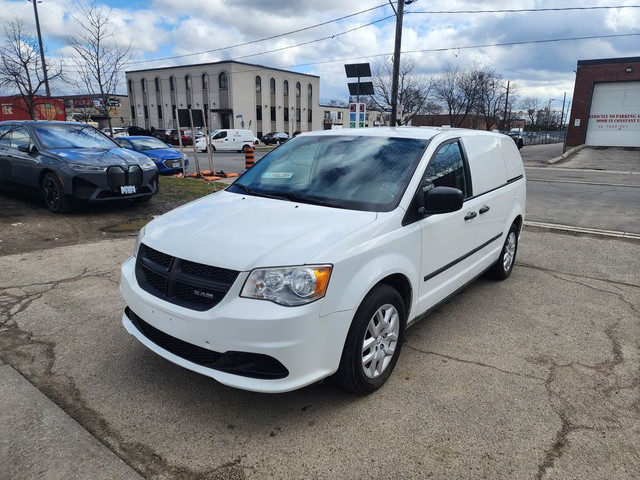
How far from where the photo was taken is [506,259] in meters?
5.31

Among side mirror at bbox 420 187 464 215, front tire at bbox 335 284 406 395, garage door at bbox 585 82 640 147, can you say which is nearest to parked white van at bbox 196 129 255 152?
garage door at bbox 585 82 640 147

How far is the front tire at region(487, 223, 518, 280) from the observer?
5.17m

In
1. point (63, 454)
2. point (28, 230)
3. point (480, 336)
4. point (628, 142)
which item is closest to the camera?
point (63, 454)

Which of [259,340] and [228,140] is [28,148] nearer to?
[259,340]

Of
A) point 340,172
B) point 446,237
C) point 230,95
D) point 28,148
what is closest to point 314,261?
point 340,172

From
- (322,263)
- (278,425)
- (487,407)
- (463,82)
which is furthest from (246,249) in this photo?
(463,82)

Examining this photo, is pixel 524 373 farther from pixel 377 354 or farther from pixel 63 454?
pixel 63 454

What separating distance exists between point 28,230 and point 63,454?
5.83 meters

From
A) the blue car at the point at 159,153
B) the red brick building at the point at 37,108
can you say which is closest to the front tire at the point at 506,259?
the blue car at the point at 159,153

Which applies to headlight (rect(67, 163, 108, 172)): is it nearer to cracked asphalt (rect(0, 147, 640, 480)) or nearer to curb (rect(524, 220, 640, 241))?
cracked asphalt (rect(0, 147, 640, 480))

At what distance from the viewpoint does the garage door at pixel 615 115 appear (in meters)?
30.2

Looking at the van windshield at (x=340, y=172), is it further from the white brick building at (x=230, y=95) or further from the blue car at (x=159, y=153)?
the white brick building at (x=230, y=95)

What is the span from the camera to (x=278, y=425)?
271 centimetres

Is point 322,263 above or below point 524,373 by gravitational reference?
above
